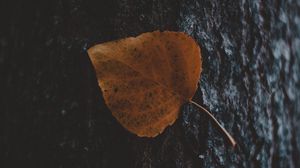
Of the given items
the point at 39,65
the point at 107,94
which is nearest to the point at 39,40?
the point at 39,65

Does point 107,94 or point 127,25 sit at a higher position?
point 127,25

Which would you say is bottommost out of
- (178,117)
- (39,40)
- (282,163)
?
(282,163)

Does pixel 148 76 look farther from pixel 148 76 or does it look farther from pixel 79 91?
pixel 79 91

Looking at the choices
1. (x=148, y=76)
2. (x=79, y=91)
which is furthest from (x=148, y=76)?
(x=79, y=91)

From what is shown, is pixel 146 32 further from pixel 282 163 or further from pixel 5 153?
pixel 282 163

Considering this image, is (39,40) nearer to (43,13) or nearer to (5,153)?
(43,13)

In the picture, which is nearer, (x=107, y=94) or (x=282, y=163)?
(x=107, y=94)
